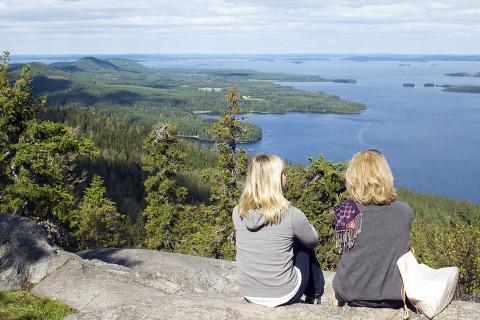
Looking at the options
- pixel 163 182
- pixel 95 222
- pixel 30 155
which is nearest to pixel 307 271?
pixel 30 155

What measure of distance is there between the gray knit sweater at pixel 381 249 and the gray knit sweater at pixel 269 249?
752 millimetres

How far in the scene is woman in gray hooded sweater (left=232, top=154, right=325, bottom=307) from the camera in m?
6.20

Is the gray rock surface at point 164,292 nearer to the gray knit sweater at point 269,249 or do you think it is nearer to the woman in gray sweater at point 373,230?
the gray knit sweater at point 269,249

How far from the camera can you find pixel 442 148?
447 ft

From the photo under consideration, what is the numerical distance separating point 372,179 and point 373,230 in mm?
770

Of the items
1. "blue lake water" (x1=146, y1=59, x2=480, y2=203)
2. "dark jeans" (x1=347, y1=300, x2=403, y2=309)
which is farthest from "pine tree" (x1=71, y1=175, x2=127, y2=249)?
"blue lake water" (x1=146, y1=59, x2=480, y2=203)

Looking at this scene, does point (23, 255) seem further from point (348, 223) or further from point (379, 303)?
point (379, 303)

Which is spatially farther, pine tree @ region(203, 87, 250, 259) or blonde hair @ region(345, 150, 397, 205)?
pine tree @ region(203, 87, 250, 259)

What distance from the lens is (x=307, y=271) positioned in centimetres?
698

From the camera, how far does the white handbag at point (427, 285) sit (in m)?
5.67

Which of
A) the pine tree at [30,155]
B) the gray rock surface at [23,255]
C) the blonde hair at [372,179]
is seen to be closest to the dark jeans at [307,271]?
the blonde hair at [372,179]

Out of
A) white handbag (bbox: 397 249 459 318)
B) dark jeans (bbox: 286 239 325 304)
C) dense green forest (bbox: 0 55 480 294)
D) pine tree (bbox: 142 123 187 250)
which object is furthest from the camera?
pine tree (bbox: 142 123 187 250)

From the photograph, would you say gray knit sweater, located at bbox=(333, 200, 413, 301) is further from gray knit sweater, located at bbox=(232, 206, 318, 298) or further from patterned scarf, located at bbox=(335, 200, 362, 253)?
gray knit sweater, located at bbox=(232, 206, 318, 298)

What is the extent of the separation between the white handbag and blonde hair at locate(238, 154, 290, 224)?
6.14 feet
